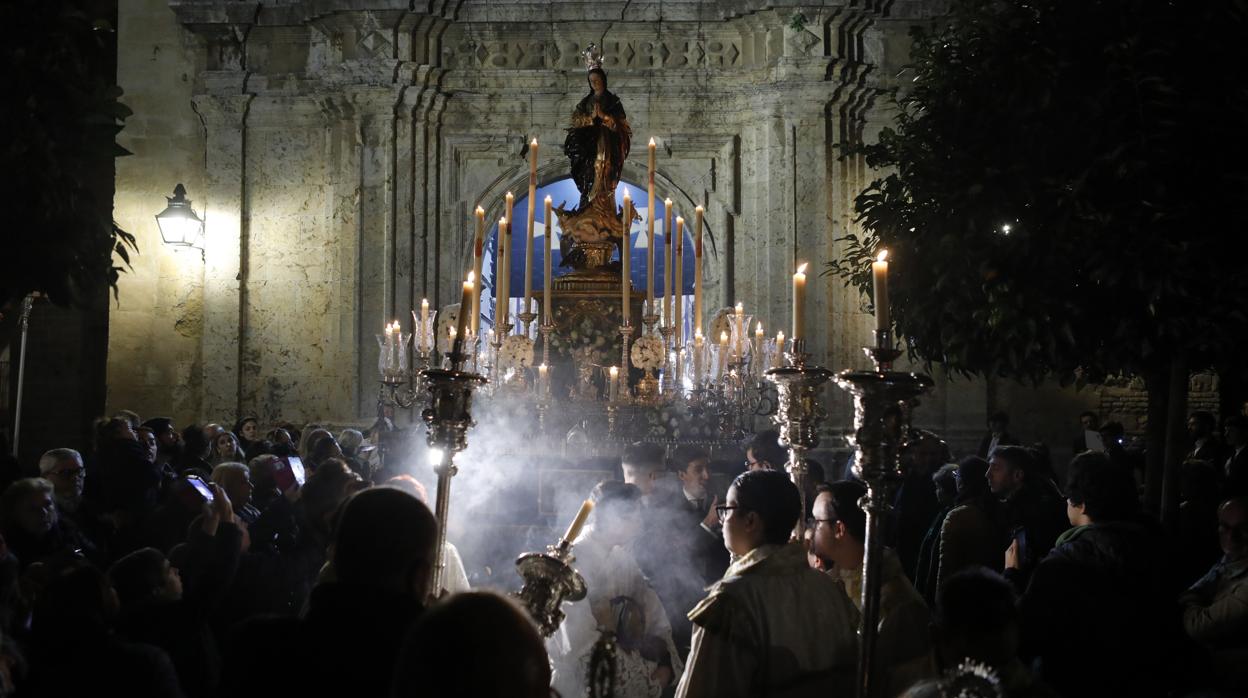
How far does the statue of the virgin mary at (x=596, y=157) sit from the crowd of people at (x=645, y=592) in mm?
2562

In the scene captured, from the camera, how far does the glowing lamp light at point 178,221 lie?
1259 centimetres

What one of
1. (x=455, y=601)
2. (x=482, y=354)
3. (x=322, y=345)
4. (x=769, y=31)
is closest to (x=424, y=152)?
(x=322, y=345)

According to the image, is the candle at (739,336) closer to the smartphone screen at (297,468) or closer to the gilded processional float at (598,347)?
the gilded processional float at (598,347)

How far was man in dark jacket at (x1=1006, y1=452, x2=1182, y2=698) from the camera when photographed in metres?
4.50

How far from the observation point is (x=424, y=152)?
1373 centimetres


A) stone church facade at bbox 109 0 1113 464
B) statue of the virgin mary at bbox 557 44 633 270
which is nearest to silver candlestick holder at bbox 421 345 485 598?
statue of the virgin mary at bbox 557 44 633 270

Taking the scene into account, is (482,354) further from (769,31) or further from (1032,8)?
(769,31)

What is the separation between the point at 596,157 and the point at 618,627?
17.0ft

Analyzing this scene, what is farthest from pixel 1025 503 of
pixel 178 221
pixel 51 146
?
pixel 178 221

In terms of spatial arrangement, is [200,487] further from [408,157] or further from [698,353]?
[408,157]

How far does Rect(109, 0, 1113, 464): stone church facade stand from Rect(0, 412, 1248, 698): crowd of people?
6.03m

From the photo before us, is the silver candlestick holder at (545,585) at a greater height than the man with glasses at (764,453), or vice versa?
the man with glasses at (764,453)

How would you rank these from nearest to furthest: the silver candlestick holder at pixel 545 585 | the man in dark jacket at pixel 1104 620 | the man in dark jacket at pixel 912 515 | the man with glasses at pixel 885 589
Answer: the silver candlestick holder at pixel 545 585, the man with glasses at pixel 885 589, the man in dark jacket at pixel 1104 620, the man in dark jacket at pixel 912 515

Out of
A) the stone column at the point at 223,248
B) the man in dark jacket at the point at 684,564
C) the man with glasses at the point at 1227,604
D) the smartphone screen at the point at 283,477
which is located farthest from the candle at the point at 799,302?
the stone column at the point at 223,248
